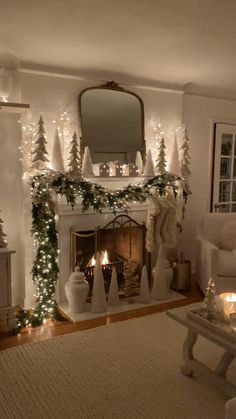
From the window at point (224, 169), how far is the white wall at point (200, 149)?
0.10 metres

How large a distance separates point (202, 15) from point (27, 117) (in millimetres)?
1798

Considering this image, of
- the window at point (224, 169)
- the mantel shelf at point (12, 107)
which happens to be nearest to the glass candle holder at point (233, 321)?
the mantel shelf at point (12, 107)

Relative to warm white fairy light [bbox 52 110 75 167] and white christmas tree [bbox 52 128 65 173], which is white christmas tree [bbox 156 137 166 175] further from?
white christmas tree [bbox 52 128 65 173]

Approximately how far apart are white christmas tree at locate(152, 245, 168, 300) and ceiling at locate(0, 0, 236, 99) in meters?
1.93

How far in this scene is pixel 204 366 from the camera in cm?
235

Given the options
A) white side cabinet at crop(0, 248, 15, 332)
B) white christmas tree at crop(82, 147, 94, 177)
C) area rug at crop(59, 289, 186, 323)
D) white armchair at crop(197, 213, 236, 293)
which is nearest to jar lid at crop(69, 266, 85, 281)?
area rug at crop(59, 289, 186, 323)

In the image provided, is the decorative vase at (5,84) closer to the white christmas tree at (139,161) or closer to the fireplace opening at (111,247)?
the fireplace opening at (111,247)

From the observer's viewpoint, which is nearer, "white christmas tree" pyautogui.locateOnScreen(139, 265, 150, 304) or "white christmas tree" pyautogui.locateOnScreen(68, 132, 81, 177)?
"white christmas tree" pyautogui.locateOnScreen(68, 132, 81, 177)

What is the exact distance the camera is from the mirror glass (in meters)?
3.71

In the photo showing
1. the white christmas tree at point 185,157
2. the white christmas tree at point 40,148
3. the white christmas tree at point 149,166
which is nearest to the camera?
the white christmas tree at point 40,148

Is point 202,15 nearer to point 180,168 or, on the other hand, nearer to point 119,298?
point 180,168

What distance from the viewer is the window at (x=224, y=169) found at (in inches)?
190

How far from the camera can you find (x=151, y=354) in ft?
8.95

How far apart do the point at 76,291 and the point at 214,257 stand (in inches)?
56.7
